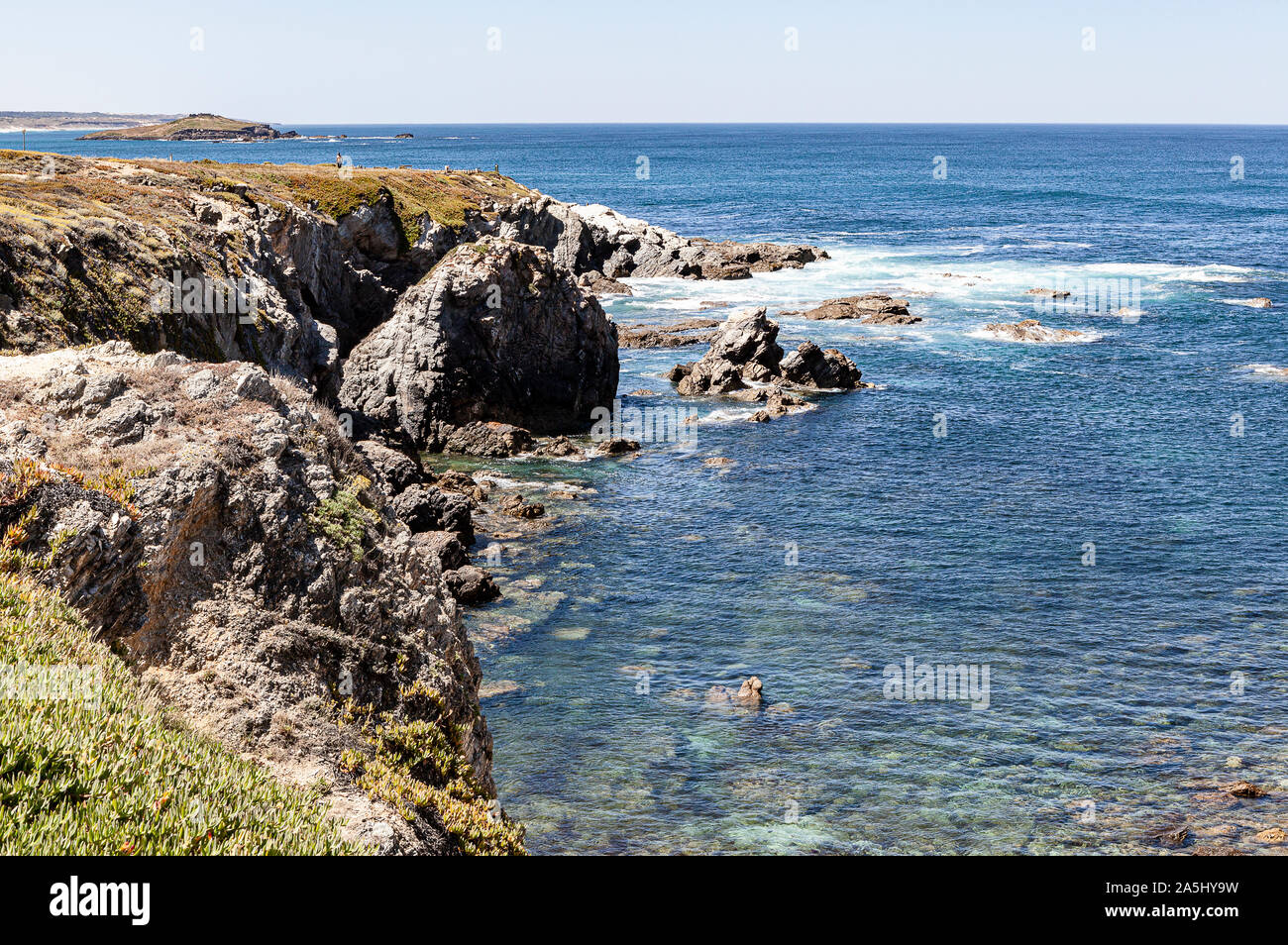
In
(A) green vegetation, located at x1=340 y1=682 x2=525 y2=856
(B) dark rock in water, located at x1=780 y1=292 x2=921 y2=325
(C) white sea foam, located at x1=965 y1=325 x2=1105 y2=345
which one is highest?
(B) dark rock in water, located at x1=780 y1=292 x2=921 y2=325

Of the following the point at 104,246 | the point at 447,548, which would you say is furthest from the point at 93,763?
the point at 104,246

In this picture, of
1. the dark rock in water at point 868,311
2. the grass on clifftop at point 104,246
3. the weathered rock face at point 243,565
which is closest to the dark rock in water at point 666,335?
the dark rock in water at point 868,311

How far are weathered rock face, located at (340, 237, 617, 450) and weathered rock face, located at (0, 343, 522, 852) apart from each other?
128 ft

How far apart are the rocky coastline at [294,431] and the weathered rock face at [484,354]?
0.49ft

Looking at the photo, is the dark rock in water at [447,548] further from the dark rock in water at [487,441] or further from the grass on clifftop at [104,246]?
the dark rock in water at [487,441]

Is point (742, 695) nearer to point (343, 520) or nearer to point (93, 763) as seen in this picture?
point (343, 520)

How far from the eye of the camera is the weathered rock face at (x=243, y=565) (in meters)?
12.9

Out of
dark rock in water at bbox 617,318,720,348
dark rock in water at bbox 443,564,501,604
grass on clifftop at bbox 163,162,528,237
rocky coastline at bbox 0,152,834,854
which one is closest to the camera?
rocky coastline at bbox 0,152,834,854

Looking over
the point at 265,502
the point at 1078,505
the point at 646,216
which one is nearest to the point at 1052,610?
the point at 1078,505

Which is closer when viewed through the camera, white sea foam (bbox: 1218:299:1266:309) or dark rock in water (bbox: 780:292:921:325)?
white sea foam (bbox: 1218:299:1266:309)

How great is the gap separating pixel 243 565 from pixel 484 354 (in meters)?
47.1

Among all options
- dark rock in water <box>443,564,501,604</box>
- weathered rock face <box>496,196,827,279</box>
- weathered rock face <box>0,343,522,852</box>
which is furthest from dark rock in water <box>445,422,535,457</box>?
weathered rock face <box>496,196,827,279</box>

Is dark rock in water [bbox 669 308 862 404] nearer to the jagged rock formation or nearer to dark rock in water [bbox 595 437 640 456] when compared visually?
the jagged rock formation

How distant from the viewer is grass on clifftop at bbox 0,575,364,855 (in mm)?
9227
